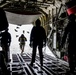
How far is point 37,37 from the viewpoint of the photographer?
6363mm

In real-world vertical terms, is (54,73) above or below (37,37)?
below

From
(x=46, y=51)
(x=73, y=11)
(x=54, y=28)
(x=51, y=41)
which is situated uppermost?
(x=73, y=11)

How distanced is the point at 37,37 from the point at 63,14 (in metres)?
4.90

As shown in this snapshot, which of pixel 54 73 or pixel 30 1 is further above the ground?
pixel 30 1

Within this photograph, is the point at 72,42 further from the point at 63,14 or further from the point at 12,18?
the point at 12,18

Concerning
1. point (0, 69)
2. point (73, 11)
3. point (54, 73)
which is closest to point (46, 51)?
point (73, 11)

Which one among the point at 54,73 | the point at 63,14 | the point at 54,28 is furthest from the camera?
the point at 54,28

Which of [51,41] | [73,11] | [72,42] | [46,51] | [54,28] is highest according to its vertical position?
[73,11]

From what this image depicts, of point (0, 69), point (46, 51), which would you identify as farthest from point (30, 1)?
point (0, 69)

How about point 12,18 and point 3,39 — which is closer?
point 3,39

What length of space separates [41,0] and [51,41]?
9.89 feet

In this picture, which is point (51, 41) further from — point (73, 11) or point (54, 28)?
point (73, 11)

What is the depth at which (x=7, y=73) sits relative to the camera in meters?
3.11

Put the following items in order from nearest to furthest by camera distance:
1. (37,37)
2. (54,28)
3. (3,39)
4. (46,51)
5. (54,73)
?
(54,73) → (37,37) → (3,39) → (54,28) → (46,51)
